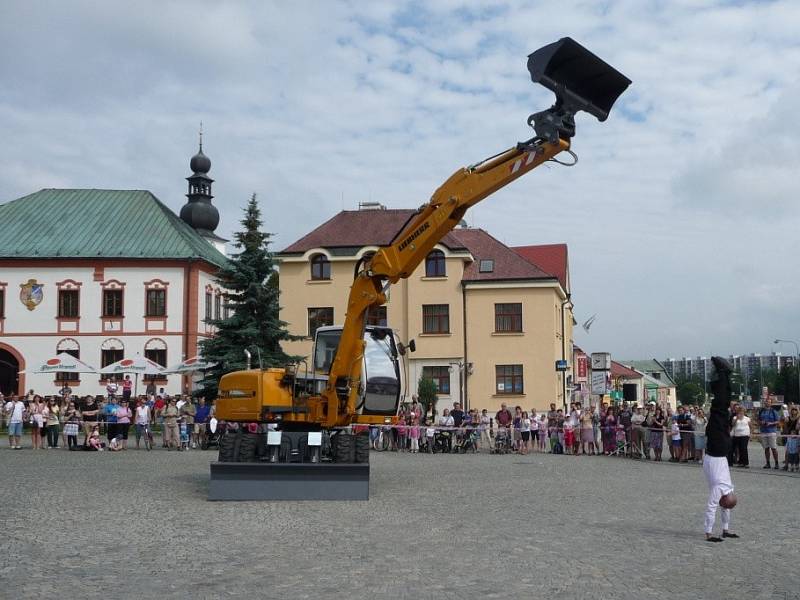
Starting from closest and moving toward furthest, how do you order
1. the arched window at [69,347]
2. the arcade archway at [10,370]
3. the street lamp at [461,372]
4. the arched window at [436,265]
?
the street lamp at [461,372] → the arched window at [436,265] → the arcade archway at [10,370] → the arched window at [69,347]

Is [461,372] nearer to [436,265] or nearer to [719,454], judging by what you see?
[436,265]

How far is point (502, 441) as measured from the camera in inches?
1196

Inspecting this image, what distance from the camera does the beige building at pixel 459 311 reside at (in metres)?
46.1

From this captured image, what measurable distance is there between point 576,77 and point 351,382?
6.59m

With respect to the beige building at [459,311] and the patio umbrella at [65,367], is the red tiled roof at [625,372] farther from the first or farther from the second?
the patio umbrella at [65,367]

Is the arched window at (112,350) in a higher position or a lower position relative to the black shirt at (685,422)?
higher

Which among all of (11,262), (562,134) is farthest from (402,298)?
(562,134)

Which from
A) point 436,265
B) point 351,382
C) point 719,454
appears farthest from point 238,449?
point 436,265

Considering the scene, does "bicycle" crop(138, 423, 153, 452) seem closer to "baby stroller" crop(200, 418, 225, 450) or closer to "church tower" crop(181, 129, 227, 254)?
"baby stroller" crop(200, 418, 225, 450)

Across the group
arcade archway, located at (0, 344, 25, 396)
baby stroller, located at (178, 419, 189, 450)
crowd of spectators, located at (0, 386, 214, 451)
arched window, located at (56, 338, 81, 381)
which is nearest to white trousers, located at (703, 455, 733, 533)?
crowd of spectators, located at (0, 386, 214, 451)

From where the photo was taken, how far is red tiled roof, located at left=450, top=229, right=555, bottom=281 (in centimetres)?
4688

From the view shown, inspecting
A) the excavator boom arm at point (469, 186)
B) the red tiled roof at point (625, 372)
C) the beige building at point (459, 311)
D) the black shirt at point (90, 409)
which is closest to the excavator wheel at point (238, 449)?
the excavator boom arm at point (469, 186)

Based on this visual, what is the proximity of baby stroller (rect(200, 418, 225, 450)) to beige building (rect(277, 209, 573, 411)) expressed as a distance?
1573 centimetres

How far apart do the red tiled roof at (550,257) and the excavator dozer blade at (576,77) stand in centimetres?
4513
